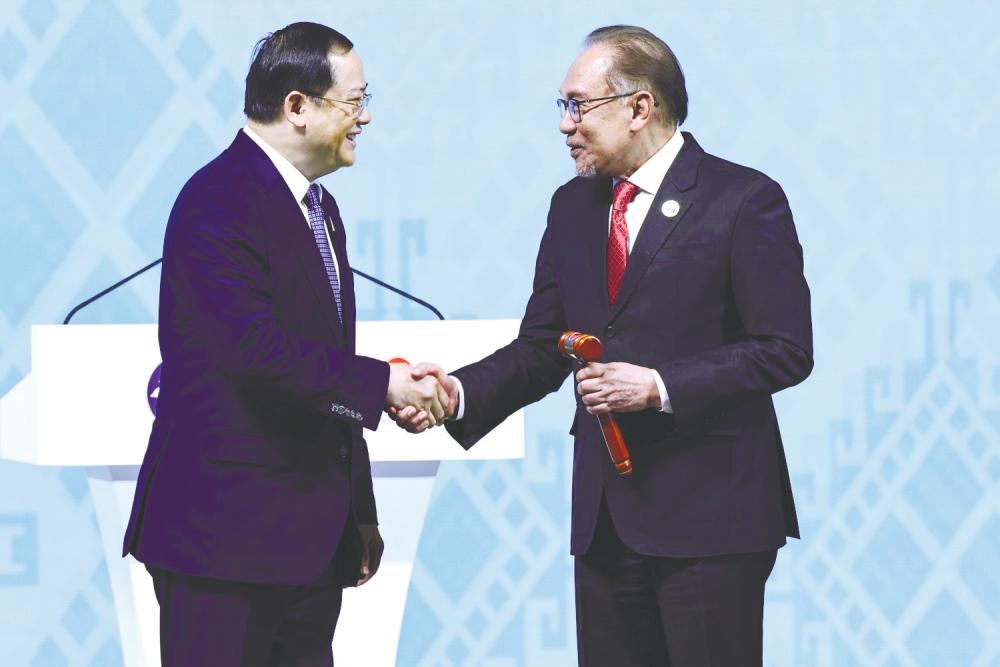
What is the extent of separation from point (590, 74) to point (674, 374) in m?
0.53

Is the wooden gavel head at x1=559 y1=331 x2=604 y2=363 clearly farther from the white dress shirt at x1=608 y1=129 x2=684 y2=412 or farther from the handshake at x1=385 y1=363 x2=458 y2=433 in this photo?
the handshake at x1=385 y1=363 x2=458 y2=433

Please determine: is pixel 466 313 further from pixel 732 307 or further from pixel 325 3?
pixel 732 307

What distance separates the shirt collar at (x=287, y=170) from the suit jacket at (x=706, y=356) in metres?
0.48

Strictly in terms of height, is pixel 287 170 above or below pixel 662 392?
above

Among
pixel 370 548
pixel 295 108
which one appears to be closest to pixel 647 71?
pixel 295 108

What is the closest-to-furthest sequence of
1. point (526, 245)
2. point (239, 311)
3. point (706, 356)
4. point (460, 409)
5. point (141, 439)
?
1. point (239, 311)
2. point (706, 356)
3. point (460, 409)
4. point (141, 439)
5. point (526, 245)

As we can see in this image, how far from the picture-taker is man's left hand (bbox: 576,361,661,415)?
82.3 inches

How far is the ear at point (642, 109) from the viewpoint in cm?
227

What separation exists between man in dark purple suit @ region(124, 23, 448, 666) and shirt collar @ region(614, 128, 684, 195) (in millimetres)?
498

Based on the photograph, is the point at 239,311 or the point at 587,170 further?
the point at 587,170

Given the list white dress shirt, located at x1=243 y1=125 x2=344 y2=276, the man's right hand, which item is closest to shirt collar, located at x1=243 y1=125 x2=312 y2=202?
white dress shirt, located at x1=243 y1=125 x2=344 y2=276

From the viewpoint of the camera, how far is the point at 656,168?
2254 mm

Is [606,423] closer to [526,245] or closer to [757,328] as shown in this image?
[757,328]

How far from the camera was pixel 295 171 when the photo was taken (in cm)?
219
